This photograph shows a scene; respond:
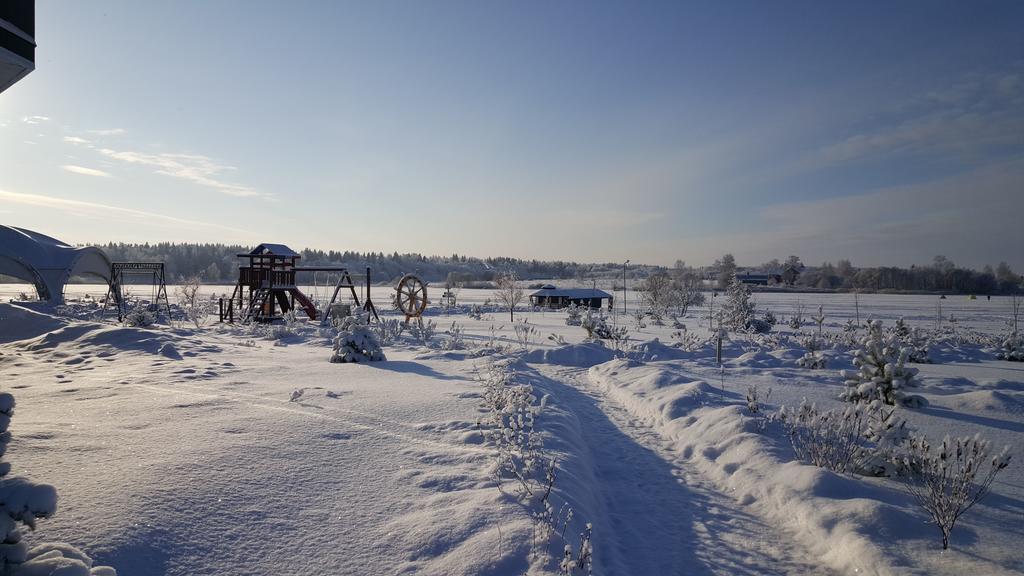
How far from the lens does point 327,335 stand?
15961 millimetres

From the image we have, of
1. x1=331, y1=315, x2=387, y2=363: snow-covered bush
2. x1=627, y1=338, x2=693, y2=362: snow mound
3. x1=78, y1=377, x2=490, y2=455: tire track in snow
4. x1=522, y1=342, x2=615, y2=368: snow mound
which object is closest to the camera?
x1=78, y1=377, x2=490, y2=455: tire track in snow

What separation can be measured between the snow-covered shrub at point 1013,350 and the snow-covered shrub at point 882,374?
11708 millimetres

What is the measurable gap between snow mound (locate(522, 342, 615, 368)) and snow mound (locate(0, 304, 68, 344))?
13.4 m

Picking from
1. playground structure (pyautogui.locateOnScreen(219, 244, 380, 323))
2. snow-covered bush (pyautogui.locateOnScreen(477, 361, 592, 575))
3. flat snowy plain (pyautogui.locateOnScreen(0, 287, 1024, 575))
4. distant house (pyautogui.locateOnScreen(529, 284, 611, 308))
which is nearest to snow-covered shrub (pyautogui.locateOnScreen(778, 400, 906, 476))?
flat snowy plain (pyautogui.locateOnScreen(0, 287, 1024, 575))

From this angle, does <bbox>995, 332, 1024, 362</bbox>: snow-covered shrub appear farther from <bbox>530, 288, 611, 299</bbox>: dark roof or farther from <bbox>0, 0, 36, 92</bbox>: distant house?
<bbox>530, 288, 611, 299</bbox>: dark roof

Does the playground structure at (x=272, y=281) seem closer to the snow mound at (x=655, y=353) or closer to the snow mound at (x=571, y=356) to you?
the snow mound at (x=571, y=356)

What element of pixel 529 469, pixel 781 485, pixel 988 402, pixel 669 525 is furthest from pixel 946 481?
pixel 988 402

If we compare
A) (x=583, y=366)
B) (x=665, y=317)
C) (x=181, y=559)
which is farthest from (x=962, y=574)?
(x=665, y=317)

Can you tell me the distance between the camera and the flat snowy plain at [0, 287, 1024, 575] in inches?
125

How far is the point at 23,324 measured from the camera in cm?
1368

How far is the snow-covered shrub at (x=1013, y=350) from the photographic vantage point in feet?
50.1

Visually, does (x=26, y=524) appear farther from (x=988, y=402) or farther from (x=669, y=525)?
(x=988, y=402)

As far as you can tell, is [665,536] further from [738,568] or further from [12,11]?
[12,11]

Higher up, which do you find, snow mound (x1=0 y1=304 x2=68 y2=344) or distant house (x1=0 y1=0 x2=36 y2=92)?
distant house (x1=0 y1=0 x2=36 y2=92)
